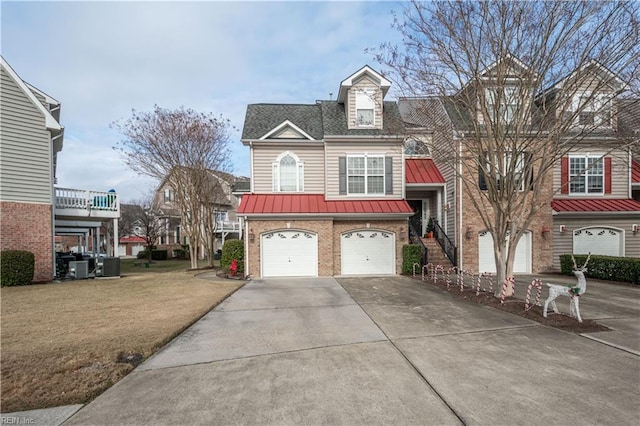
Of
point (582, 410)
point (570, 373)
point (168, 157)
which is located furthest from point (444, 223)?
point (168, 157)

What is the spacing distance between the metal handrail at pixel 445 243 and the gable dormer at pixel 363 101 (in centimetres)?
598

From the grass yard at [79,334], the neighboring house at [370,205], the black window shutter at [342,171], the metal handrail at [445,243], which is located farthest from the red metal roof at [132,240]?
the metal handrail at [445,243]

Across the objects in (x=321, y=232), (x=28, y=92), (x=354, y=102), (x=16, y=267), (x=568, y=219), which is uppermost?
(x=354, y=102)

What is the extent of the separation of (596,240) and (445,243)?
708cm

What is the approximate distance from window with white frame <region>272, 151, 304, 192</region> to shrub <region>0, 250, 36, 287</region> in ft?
33.9

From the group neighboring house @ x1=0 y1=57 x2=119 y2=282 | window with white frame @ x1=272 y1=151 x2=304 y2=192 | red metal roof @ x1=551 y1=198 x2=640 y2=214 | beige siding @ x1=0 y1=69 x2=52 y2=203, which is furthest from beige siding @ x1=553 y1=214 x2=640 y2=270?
beige siding @ x1=0 y1=69 x2=52 y2=203

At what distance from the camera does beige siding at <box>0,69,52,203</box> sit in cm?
1332

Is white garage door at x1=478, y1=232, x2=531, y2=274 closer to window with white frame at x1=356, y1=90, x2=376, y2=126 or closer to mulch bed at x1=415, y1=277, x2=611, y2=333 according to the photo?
mulch bed at x1=415, y1=277, x2=611, y2=333

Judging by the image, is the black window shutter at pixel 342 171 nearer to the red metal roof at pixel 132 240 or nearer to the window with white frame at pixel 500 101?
the window with white frame at pixel 500 101

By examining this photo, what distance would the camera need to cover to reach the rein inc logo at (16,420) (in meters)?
3.46

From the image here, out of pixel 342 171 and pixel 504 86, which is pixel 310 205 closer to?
pixel 342 171

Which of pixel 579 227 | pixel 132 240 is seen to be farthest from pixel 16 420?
pixel 132 240

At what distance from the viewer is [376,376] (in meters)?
4.50

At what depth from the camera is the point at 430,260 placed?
15789 millimetres
